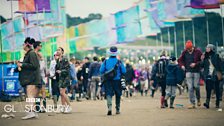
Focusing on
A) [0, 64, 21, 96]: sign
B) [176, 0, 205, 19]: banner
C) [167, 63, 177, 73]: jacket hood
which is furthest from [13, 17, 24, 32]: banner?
[167, 63, 177, 73]: jacket hood

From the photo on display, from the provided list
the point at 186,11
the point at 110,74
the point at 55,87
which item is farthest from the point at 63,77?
the point at 186,11

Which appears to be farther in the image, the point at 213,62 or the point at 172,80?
the point at 172,80

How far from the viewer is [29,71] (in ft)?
48.7

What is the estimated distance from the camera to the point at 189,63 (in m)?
18.5

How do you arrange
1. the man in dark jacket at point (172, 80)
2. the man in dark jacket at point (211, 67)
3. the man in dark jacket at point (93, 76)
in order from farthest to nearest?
1. the man in dark jacket at point (93, 76)
2. the man in dark jacket at point (172, 80)
3. the man in dark jacket at point (211, 67)

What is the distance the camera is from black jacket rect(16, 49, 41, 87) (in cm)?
1473

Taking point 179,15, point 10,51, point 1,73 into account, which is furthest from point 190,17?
point 1,73

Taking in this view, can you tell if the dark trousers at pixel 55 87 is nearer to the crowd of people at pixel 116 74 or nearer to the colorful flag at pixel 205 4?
the crowd of people at pixel 116 74

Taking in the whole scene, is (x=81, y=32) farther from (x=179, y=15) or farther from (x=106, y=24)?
(x=179, y=15)

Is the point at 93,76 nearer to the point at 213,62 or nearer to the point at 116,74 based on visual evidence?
the point at 213,62

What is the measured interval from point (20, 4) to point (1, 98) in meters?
8.07

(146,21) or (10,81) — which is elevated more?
(146,21)

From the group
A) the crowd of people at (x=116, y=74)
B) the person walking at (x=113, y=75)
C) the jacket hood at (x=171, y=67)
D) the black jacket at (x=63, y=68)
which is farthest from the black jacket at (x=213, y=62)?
the black jacket at (x=63, y=68)

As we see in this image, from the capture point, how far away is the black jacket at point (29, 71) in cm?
1473
